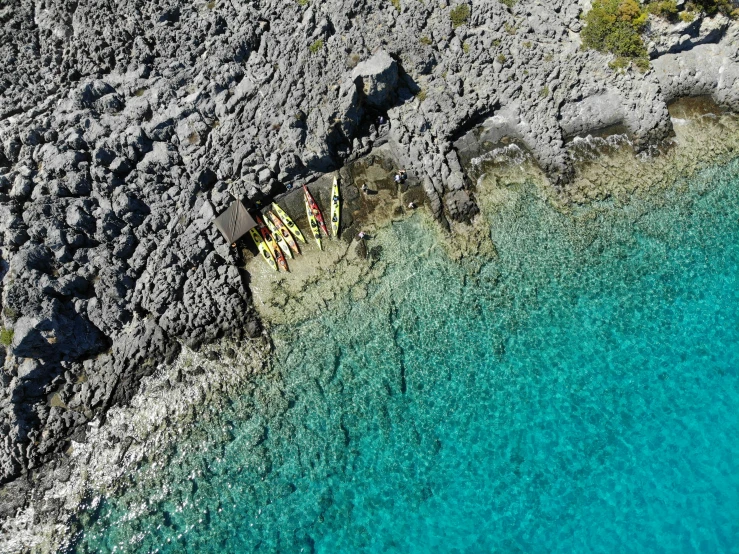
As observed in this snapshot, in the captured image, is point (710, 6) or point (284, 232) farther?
point (710, 6)

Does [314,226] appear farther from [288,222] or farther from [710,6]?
[710,6]

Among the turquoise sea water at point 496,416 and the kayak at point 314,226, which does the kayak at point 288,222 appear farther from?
the turquoise sea water at point 496,416

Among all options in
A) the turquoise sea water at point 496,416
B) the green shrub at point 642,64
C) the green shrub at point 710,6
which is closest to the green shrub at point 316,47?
the turquoise sea water at point 496,416

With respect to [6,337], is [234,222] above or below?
below

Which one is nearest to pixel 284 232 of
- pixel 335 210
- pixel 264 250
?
pixel 264 250

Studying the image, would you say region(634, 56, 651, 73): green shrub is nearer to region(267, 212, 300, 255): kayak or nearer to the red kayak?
the red kayak

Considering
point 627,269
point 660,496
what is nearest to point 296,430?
point 660,496

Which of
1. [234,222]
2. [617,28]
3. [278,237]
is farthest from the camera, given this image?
[617,28]

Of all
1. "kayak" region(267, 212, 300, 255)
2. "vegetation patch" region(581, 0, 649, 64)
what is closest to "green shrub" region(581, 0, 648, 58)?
"vegetation patch" region(581, 0, 649, 64)
